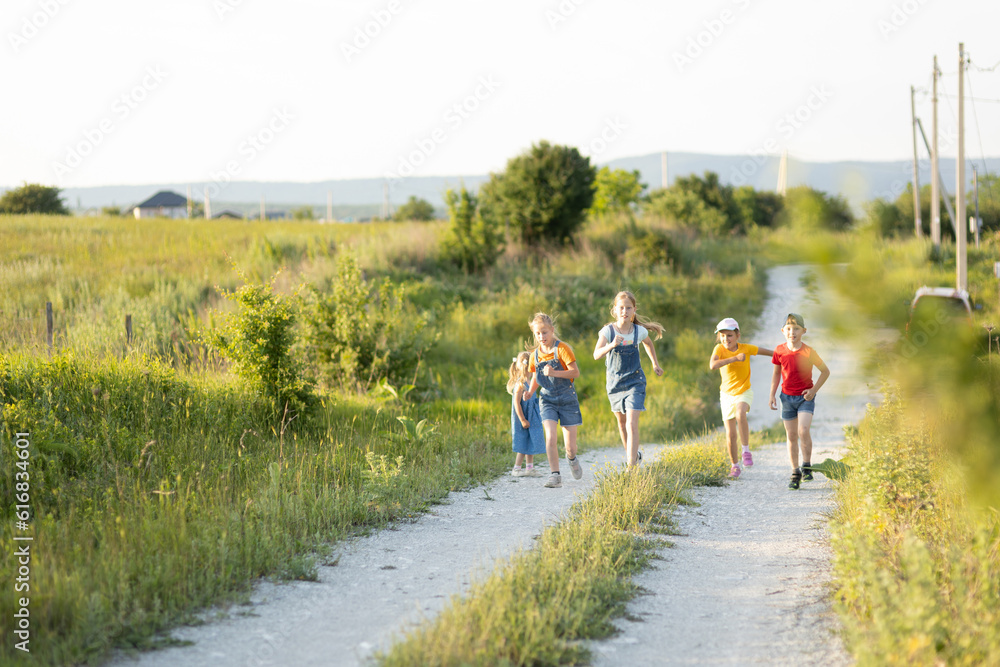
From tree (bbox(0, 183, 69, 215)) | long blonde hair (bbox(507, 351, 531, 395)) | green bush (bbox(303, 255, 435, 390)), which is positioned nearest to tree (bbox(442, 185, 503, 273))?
green bush (bbox(303, 255, 435, 390))

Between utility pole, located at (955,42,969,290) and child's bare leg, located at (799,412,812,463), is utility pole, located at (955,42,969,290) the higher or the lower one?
the higher one

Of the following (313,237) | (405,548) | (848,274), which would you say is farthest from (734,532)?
(313,237)

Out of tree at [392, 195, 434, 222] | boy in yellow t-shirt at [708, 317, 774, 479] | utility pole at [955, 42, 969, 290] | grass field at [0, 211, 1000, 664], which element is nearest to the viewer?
grass field at [0, 211, 1000, 664]

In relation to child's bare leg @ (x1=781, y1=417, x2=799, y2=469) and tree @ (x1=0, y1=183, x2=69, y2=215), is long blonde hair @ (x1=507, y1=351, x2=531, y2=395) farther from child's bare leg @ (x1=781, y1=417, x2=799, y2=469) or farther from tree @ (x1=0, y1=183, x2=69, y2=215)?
tree @ (x1=0, y1=183, x2=69, y2=215)

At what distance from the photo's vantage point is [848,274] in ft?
5.86

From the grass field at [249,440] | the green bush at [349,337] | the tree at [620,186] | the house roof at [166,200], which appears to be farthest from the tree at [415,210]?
the green bush at [349,337]

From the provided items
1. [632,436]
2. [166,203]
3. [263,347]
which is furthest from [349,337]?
Answer: [166,203]

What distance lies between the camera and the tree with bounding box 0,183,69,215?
31.6 meters

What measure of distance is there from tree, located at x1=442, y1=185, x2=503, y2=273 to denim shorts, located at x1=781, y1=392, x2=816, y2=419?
597 inches

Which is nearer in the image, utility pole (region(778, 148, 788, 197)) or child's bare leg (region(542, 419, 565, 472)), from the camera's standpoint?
utility pole (region(778, 148, 788, 197))

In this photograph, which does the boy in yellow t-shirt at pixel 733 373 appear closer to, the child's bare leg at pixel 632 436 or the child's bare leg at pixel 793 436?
the child's bare leg at pixel 793 436

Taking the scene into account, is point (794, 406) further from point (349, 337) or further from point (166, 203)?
point (166, 203)

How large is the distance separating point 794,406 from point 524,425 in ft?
8.48

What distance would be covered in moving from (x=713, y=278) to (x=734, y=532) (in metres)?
19.4
